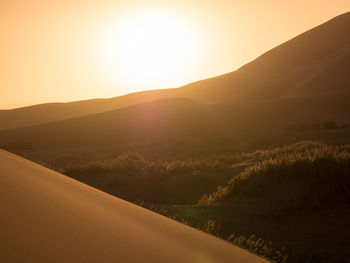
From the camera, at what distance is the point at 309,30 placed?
119938 mm

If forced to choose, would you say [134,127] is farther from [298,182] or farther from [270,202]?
[270,202]

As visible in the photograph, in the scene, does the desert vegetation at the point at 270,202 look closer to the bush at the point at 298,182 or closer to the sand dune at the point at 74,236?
the bush at the point at 298,182

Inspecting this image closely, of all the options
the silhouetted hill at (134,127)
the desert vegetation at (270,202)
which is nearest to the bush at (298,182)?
the desert vegetation at (270,202)

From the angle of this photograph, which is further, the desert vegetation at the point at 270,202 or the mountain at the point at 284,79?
the mountain at the point at 284,79

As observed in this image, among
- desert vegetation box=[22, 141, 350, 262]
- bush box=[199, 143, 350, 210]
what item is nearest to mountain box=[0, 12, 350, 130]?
desert vegetation box=[22, 141, 350, 262]

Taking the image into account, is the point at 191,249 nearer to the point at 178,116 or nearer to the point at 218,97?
the point at 178,116

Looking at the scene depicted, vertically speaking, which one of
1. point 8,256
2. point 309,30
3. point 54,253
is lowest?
point 54,253

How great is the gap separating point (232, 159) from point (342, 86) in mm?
55072

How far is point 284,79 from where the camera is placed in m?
90.7

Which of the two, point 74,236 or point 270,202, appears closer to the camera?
point 74,236

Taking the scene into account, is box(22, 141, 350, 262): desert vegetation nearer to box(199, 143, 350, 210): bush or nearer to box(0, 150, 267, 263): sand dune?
box(199, 143, 350, 210): bush

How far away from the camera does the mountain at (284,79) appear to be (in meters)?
76.2

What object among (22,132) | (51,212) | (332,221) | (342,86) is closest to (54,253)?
(51,212)

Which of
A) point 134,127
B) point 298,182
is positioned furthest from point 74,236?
point 134,127
